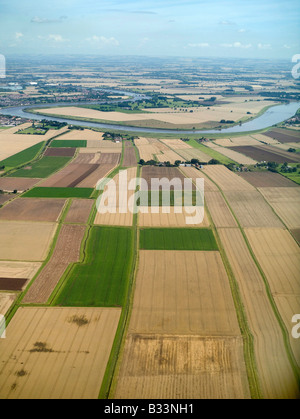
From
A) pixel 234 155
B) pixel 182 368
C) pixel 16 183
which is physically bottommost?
pixel 182 368

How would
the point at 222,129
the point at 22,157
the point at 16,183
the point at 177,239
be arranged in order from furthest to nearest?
1. the point at 222,129
2. the point at 22,157
3. the point at 16,183
4. the point at 177,239

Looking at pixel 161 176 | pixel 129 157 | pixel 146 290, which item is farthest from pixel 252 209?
pixel 129 157

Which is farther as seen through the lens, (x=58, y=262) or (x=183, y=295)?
(x=58, y=262)

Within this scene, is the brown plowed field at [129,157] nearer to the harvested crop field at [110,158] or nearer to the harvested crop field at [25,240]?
the harvested crop field at [110,158]

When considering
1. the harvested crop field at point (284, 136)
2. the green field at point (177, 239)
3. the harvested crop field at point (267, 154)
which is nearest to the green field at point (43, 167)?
the green field at point (177, 239)

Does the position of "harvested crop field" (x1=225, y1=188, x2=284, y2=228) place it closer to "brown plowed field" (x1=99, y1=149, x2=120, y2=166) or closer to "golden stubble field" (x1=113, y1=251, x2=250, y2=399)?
"golden stubble field" (x1=113, y1=251, x2=250, y2=399)

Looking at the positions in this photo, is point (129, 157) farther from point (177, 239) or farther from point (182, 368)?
point (182, 368)
